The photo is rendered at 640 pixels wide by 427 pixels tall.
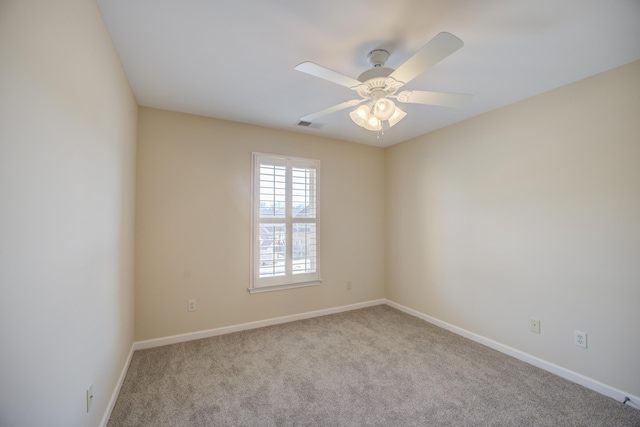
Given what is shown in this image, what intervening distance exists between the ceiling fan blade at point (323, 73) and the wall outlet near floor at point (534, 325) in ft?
8.33

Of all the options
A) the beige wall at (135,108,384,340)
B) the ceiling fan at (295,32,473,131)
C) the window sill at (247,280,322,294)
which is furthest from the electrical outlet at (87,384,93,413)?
the ceiling fan at (295,32,473,131)

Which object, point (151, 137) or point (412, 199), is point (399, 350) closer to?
point (412, 199)

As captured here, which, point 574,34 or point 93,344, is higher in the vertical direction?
point 574,34

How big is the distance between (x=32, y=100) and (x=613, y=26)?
2812mm

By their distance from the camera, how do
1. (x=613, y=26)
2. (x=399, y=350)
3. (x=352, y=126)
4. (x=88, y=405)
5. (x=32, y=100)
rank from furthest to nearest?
(x=352, y=126)
(x=399, y=350)
(x=613, y=26)
(x=88, y=405)
(x=32, y=100)

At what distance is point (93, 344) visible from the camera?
147 cm

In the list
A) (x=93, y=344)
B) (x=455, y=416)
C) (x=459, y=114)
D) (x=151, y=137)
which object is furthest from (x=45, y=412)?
(x=459, y=114)

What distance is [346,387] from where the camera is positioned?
2098 millimetres

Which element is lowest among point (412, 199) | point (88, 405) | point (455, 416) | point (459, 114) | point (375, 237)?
point (455, 416)

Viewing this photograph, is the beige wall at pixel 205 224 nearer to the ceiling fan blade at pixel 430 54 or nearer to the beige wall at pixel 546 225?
the beige wall at pixel 546 225

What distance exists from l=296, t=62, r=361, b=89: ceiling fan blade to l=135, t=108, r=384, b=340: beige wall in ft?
6.00

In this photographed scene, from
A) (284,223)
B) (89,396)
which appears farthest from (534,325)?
(89,396)

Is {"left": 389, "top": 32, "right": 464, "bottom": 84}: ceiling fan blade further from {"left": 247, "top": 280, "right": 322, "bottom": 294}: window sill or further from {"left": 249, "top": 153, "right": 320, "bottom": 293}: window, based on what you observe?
{"left": 247, "top": 280, "right": 322, "bottom": 294}: window sill

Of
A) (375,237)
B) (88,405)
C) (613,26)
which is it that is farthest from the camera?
(375,237)
